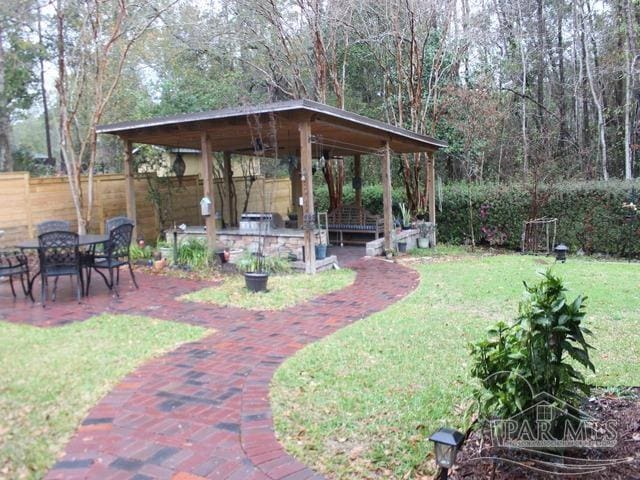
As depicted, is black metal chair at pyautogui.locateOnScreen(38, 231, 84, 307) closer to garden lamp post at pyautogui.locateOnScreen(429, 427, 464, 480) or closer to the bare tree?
the bare tree

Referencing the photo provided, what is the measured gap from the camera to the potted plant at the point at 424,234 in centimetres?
1160

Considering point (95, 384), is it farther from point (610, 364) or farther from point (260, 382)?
point (610, 364)

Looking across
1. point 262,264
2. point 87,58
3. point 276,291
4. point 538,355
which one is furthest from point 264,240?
point 538,355

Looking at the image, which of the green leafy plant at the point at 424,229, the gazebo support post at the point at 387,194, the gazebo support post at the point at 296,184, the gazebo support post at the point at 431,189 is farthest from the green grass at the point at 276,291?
the gazebo support post at the point at 431,189

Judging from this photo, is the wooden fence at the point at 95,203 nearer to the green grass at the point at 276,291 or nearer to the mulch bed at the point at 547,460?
the green grass at the point at 276,291

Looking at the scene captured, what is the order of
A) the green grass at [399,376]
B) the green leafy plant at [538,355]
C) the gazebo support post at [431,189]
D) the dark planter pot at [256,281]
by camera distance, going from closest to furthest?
the green leafy plant at [538,355], the green grass at [399,376], the dark planter pot at [256,281], the gazebo support post at [431,189]

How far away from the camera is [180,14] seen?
553 inches

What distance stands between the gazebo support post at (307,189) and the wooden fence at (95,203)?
892mm

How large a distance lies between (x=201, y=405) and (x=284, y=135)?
7.12 meters

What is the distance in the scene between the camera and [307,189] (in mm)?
7602

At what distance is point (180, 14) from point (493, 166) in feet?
34.8

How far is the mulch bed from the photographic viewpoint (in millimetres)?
2166

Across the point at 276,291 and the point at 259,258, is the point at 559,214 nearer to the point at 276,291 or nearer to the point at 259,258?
the point at 259,258

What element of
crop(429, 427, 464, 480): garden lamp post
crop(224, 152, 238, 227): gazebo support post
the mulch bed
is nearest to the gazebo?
crop(224, 152, 238, 227): gazebo support post
